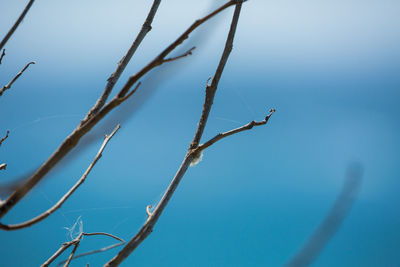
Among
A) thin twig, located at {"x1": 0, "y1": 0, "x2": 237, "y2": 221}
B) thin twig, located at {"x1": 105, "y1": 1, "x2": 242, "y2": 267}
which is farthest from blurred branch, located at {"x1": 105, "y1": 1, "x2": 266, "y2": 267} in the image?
thin twig, located at {"x1": 0, "y1": 0, "x2": 237, "y2": 221}

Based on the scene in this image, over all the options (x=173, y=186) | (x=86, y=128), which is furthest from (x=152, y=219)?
(x=86, y=128)

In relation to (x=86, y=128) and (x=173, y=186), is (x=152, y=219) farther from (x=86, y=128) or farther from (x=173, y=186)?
(x=86, y=128)

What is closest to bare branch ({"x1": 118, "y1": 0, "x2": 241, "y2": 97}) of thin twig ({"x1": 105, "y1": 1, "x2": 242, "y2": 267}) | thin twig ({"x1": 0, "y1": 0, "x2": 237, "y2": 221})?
thin twig ({"x1": 0, "y1": 0, "x2": 237, "y2": 221})

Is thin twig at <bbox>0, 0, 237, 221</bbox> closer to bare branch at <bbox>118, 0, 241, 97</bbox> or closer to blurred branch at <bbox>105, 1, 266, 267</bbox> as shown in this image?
bare branch at <bbox>118, 0, 241, 97</bbox>

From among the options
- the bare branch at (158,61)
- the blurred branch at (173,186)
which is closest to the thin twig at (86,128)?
the bare branch at (158,61)

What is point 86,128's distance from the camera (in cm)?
26

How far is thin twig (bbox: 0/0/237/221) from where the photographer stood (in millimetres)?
253

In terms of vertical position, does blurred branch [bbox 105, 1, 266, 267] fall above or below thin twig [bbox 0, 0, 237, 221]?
below

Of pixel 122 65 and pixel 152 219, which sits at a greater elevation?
pixel 122 65

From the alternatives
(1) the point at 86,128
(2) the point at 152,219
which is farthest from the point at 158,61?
(2) the point at 152,219

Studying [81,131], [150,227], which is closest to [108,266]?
[150,227]

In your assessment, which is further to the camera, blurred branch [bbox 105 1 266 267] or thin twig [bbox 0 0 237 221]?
blurred branch [bbox 105 1 266 267]

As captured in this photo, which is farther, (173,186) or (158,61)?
(173,186)

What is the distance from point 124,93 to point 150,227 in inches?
7.2
